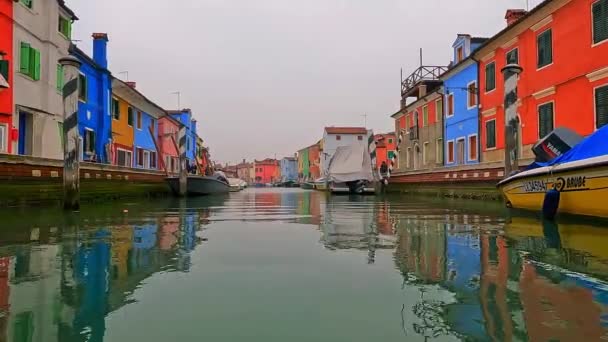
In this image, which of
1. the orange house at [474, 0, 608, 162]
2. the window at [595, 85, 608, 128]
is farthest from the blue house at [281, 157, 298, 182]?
the window at [595, 85, 608, 128]

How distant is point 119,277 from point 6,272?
0.97 m

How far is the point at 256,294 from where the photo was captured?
10.1 feet

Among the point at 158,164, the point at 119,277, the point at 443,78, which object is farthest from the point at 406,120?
the point at 119,277

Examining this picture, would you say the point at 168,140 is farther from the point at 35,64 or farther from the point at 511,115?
the point at 511,115

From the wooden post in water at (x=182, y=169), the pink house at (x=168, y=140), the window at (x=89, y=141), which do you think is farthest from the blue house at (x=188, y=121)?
the wooden post in water at (x=182, y=169)

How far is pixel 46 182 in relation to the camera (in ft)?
37.5

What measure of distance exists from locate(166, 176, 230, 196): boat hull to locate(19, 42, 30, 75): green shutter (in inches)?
297

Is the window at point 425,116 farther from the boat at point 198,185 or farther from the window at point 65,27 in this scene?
the window at point 65,27

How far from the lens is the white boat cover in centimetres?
2414

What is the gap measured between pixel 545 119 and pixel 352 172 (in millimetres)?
10221

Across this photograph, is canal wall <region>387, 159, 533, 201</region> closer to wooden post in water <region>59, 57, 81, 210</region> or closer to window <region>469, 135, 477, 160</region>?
window <region>469, 135, 477, 160</region>

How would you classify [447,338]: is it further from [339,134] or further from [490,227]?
[339,134]

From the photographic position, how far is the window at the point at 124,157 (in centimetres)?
2455

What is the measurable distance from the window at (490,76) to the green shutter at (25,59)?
18987mm
